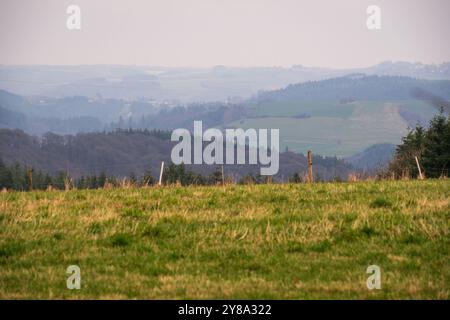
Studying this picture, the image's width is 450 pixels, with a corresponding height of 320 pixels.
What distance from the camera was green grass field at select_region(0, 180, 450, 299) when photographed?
1181 centimetres

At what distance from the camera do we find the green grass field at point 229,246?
11.8 meters

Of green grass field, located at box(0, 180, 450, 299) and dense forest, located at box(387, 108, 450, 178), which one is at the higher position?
green grass field, located at box(0, 180, 450, 299)
